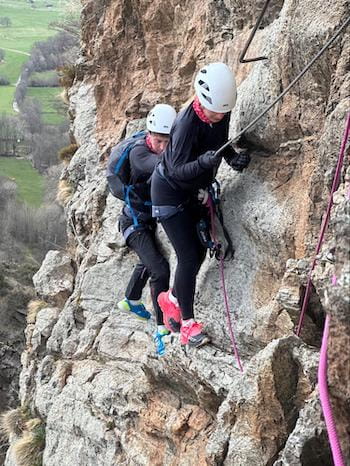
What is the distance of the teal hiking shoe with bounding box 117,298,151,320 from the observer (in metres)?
9.50

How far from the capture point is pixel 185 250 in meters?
7.03

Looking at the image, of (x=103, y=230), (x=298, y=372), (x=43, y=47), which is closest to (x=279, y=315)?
(x=298, y=372)

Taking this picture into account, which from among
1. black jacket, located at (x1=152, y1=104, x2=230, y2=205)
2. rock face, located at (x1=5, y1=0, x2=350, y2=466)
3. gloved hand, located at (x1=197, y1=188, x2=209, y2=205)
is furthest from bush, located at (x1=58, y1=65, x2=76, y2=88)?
black jacket, located at (x1=152, y1=104, x2=230, y2=205)

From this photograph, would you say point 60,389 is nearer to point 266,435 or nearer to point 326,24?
point 266,435

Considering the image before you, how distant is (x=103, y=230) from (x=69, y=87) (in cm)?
749

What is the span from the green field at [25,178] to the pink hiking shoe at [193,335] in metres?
49.2

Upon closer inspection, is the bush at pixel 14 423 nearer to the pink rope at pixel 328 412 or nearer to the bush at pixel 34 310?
the bush at pixel 34 310

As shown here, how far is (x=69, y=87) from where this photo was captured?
17812 millimetres

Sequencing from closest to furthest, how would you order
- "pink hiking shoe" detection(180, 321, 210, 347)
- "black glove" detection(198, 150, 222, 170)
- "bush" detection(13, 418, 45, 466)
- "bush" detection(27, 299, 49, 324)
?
"black glove" detection(198, 150, 222, 170) → "pink hiking shoe" detection(180, 321, 210, 347) → "bush" detection(13, 418, 45, 466) → "bush" detection(27, 299, 49, 324)

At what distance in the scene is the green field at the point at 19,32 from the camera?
305 ft

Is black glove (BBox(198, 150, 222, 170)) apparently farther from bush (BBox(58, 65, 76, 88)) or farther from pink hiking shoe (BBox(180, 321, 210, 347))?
bush (BBox(58, 65, 76, 88))

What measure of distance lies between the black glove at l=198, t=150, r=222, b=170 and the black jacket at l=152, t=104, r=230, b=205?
0.06 m

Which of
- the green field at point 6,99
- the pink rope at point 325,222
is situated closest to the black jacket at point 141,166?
the pink rope at point 325,222

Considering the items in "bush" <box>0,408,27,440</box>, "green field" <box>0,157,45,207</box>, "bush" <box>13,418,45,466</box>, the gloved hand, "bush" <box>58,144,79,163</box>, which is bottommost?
"green field" <box>0,157,45,207</box>
